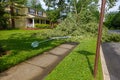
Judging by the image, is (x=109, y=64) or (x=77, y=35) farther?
(x=77, y=35)

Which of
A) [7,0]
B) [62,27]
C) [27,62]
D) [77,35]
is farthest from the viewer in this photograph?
[7,0]

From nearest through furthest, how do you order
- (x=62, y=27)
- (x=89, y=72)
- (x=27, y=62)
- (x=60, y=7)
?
(x=89, y=72) < (x=27, y=62) < (x=62, y=27) < (x=60, y=7)

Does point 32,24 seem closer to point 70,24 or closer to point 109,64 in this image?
point 70,24

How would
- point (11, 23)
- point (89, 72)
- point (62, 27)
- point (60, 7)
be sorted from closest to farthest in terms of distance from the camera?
point (89, 72)
point (62, 27)
point (11, 23)
point (60, 7)

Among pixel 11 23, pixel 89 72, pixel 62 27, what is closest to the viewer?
pixel 89 72

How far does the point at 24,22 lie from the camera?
36812 millimetres

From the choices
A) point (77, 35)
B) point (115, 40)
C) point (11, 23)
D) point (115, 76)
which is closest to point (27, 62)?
point (115, 76)

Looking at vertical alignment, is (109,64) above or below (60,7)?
below

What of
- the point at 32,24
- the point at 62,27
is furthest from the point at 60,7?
the point at 62,27

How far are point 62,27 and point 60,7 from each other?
19.9 m

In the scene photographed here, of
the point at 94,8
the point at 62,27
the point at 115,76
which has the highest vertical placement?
the point at 94,8

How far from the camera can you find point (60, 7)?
3681cm

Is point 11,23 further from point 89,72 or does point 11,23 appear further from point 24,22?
point 89,72

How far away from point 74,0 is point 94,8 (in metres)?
4.10
